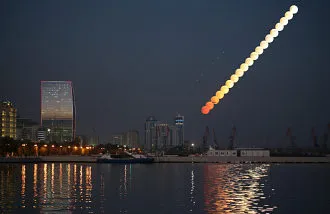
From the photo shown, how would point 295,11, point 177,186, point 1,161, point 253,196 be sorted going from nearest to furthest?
point 295,11
point 253,196
point 177,186
point 1,161

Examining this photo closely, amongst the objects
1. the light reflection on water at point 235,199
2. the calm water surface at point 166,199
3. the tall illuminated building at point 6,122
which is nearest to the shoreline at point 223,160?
the calm water surface at point 166,199

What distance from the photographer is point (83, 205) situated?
2781 cm

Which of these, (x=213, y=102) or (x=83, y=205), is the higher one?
(x=213, y=102)

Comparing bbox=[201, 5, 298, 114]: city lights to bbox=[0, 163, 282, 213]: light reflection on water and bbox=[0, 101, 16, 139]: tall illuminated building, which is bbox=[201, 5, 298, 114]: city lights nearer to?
bbox=[0, 163, 282, 213]: light reflection on water

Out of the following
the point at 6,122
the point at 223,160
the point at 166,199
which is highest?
the point at 6,122

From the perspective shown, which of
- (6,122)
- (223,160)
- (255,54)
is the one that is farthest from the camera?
(6,122)

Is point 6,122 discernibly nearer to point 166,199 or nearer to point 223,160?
point 223,160

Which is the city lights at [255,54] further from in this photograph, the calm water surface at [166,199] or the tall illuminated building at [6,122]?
the tall illuminated building at [6,122]


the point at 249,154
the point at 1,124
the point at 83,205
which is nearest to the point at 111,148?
the point at 1,124

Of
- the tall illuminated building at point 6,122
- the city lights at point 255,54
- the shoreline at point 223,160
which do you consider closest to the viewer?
the city lights at point 255,54

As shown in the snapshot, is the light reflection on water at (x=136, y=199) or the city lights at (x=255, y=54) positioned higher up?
the city lights at (x=255, y=54)

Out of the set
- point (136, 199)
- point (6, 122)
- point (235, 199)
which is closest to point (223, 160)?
point (136, 199)

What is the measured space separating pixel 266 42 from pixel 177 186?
2157 cm

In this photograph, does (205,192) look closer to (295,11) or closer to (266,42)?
(266,42)
